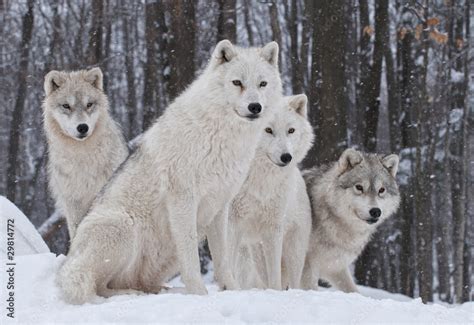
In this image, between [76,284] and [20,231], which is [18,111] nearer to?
[20,231]

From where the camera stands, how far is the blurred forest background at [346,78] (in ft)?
39.5

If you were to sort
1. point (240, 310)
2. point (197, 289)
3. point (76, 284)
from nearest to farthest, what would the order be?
point (240, 310)
point (76, 284)
point (197, 289)

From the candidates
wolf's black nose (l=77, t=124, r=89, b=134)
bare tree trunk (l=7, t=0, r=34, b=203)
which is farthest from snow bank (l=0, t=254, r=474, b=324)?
bare tree trunk (l=7, t=0, r=34, b=203)

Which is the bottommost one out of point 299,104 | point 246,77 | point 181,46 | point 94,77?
point 181,46

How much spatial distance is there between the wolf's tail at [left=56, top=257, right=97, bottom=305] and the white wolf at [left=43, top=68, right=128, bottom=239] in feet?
7.28

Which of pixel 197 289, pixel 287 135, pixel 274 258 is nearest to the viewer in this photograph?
pixel 197 289

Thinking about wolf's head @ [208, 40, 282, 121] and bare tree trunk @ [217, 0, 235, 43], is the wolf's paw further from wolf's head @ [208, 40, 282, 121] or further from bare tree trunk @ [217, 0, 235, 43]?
bare tree trunk @ [217, 0, 235, 43]

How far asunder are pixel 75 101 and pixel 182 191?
2.82 m

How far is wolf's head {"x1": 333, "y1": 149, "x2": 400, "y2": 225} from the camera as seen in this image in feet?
24.5

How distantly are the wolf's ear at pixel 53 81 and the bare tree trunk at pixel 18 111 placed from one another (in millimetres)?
10086

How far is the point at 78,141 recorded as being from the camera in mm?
7805

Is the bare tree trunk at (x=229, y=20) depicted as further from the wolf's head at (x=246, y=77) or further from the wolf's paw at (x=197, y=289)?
the wolf's paw at (x=197, y=289)

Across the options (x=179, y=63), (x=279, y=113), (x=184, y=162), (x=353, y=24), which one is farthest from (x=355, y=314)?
(x=353, y=24)

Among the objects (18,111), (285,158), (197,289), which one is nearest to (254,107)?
(285,158)
